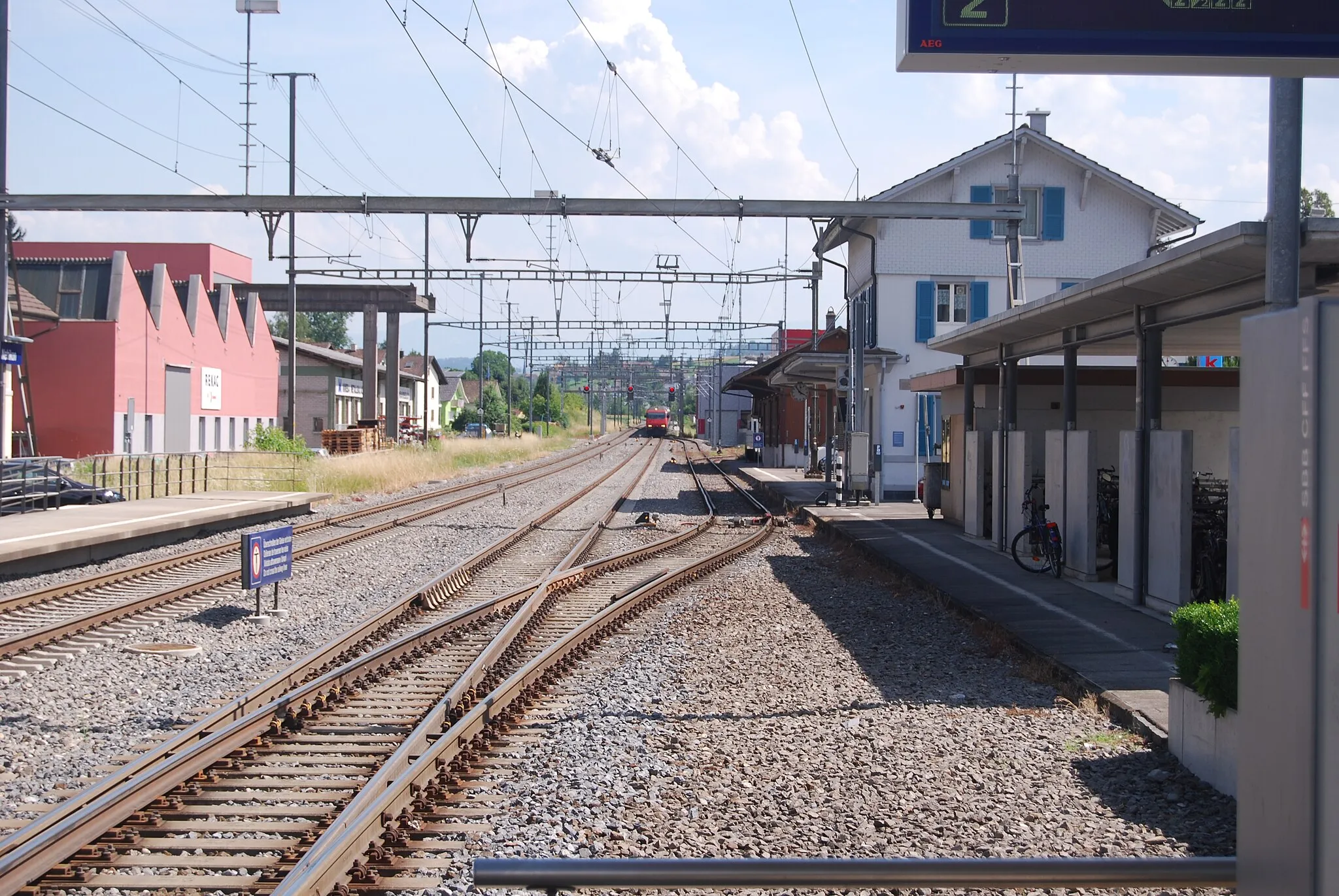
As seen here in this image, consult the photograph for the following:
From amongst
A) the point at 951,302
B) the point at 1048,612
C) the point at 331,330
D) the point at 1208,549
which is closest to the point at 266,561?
the point at 1048,612

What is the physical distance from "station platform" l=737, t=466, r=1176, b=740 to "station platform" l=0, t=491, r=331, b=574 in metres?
11.0

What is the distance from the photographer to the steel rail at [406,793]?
504cm

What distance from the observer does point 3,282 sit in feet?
67.6

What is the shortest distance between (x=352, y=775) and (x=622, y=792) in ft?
5.10

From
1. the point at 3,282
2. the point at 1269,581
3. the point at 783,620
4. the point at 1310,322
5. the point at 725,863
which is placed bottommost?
the point at 783,620

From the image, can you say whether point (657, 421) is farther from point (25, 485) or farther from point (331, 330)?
point (331, 330)

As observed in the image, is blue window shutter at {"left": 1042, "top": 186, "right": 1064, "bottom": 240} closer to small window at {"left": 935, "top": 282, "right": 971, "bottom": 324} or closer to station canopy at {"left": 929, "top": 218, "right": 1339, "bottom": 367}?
small window at {"left": 935, "top": 282, "right": 971, "bottom": 324}

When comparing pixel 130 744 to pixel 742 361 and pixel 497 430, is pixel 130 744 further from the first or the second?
pixel 497 430

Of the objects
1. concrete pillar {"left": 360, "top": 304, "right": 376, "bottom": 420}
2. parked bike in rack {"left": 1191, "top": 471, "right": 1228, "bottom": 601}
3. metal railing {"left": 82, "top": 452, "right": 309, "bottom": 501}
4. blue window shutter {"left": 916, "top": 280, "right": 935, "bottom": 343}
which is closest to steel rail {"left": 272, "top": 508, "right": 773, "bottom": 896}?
parked bike in rack {"left": 1191, "top": 471, "right": 1228, "bottom": 601}

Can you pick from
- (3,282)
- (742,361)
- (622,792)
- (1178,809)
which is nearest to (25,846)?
(622,792)

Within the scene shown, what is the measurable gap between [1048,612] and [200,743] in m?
8.69

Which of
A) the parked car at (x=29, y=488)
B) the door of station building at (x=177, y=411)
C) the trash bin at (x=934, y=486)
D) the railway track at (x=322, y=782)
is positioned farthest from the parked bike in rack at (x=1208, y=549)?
the door of station building at (x=177, y=411)

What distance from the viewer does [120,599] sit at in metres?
13.1

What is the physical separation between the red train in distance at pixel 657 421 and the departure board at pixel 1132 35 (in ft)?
318
